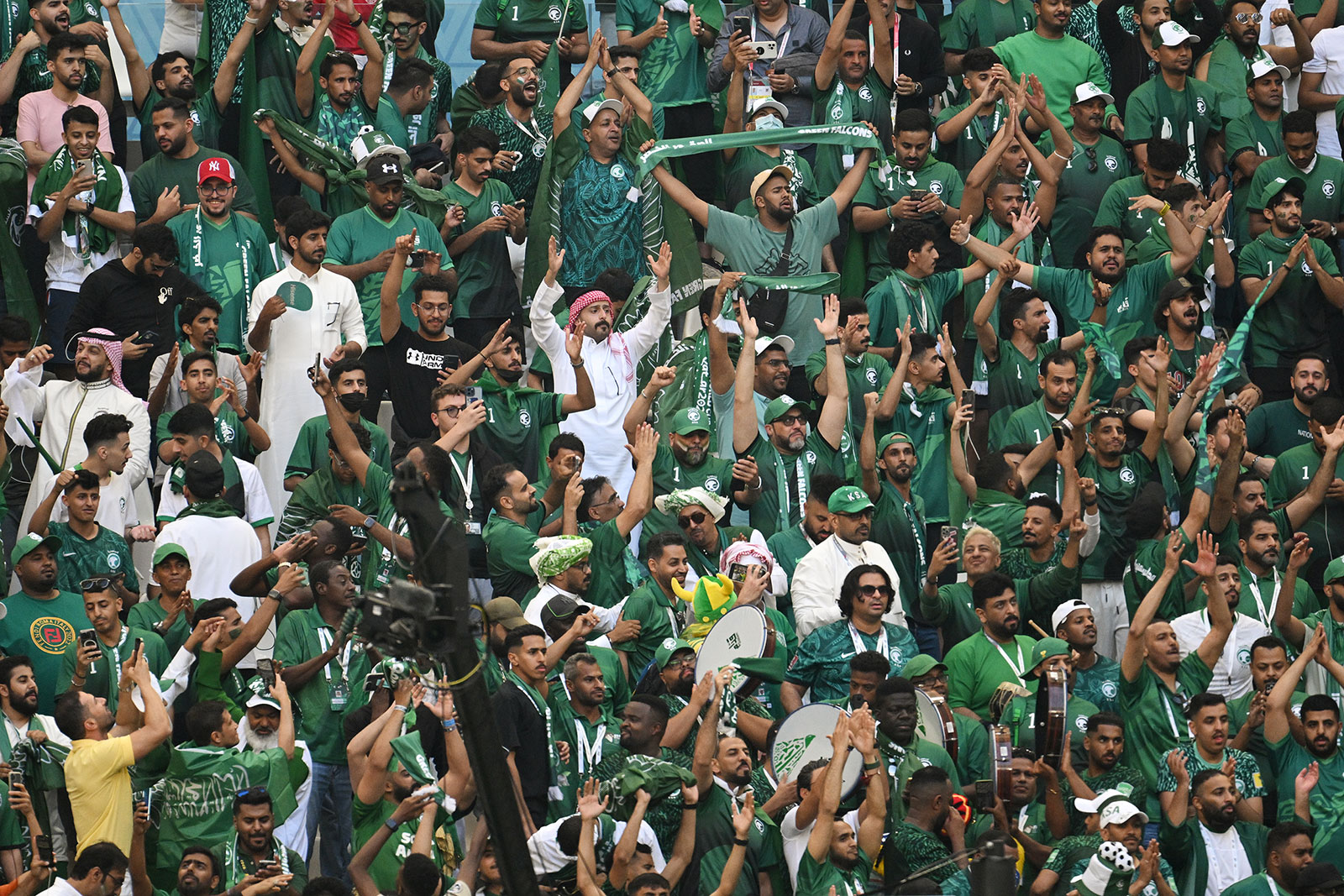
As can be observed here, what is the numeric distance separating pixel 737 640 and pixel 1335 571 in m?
4.10

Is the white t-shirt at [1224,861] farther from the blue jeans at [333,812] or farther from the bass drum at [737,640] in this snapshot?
the blue jeans at [333,812]

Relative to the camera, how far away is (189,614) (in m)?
13.8

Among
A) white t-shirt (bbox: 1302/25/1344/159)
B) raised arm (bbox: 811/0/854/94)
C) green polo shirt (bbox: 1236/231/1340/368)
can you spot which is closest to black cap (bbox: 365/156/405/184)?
raised arm (bbox: 811/0/854/94)

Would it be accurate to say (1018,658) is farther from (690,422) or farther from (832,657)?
(690,422)

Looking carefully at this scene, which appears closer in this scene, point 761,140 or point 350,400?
point 350,400

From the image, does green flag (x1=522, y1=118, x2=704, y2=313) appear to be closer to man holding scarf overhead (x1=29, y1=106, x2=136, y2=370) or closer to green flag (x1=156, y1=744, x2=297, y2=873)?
man holding scarf overhead (x1=29, y1=106, x2=136, y2=370)

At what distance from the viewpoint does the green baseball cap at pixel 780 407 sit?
15688mm

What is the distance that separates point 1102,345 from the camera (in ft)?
53.6

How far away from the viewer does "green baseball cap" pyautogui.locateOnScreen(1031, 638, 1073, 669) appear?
1418cm

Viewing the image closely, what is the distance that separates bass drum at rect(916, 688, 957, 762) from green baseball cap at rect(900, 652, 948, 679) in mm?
154

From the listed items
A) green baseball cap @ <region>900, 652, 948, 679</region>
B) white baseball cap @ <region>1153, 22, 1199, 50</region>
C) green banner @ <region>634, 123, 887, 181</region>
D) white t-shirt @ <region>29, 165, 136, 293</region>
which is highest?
white t-shirt @ <region>29, 165, 136, 293</region>

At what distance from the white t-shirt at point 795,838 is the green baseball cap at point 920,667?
3.55ft

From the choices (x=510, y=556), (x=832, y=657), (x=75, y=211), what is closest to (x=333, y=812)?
(x=510, y=556)

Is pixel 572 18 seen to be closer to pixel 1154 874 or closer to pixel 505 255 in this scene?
pixel 505 255
